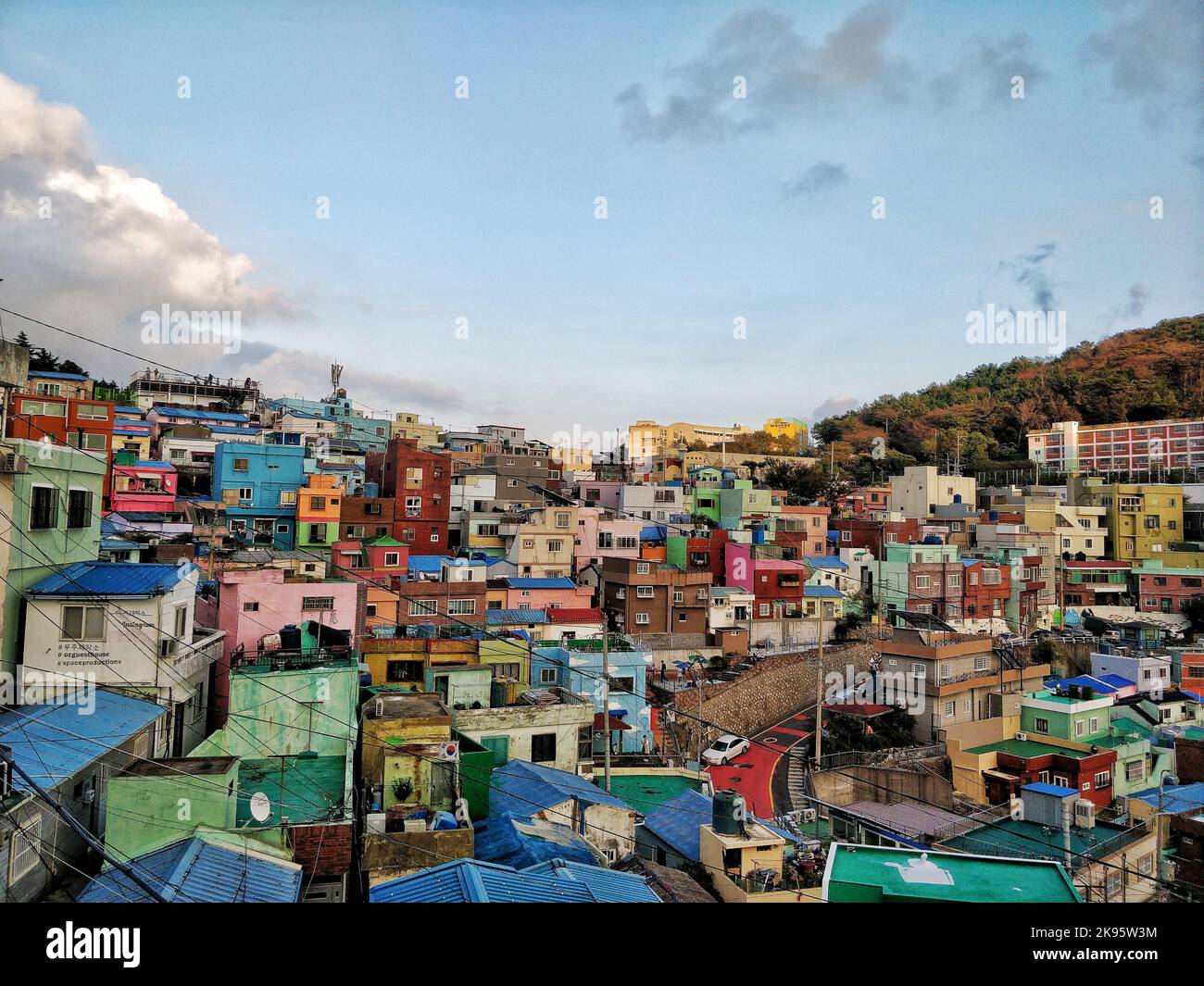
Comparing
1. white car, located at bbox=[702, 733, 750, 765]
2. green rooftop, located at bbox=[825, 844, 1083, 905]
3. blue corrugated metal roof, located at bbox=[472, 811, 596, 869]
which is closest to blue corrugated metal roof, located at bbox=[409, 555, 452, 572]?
white car, located at bbox=[702, 733, 750, 765]

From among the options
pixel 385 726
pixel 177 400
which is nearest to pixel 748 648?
pixel 385 726

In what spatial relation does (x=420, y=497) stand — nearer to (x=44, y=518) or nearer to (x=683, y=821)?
(x=44, y=518)

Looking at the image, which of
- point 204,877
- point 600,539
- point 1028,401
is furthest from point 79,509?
point 1028,401

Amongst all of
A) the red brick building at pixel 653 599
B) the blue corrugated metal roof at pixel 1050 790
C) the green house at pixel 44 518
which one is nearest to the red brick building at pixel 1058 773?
the blue corrugated metal roof at pixel 1050 790

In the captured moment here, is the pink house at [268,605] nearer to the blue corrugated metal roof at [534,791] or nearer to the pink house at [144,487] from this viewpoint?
the blue corrugated metal roof at [534,791]

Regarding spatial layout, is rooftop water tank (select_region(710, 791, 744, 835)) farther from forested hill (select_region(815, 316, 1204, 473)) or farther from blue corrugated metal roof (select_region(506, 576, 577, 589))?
forested hill (select_region(815, 316, 1204, 473))
